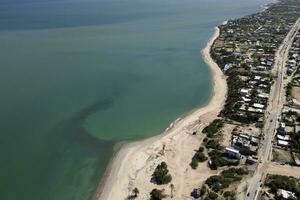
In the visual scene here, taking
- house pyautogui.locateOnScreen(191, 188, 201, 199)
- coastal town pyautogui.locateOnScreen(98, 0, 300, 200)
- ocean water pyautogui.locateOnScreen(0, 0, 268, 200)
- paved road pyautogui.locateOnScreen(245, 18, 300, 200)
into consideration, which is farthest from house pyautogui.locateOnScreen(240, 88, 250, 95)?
house pyautogui.locateOnScreen(191, 188, 201, 199)

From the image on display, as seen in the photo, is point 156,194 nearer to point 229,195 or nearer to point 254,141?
point 229,195

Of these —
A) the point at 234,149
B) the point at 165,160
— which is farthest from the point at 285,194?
the point at 165,160

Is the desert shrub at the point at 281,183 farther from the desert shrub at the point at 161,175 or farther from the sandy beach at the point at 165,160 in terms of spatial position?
the desert shrub at the point at 161,175

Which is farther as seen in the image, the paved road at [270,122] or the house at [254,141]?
the house at [254,141]

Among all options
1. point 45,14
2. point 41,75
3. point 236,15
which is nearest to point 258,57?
point 41,75

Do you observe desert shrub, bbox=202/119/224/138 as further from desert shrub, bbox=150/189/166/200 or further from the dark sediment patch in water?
desert shrub, bbox=150/189/166/200

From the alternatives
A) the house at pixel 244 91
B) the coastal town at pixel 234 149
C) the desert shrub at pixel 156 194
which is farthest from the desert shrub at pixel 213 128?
the desert shrub at pixel 156 194
